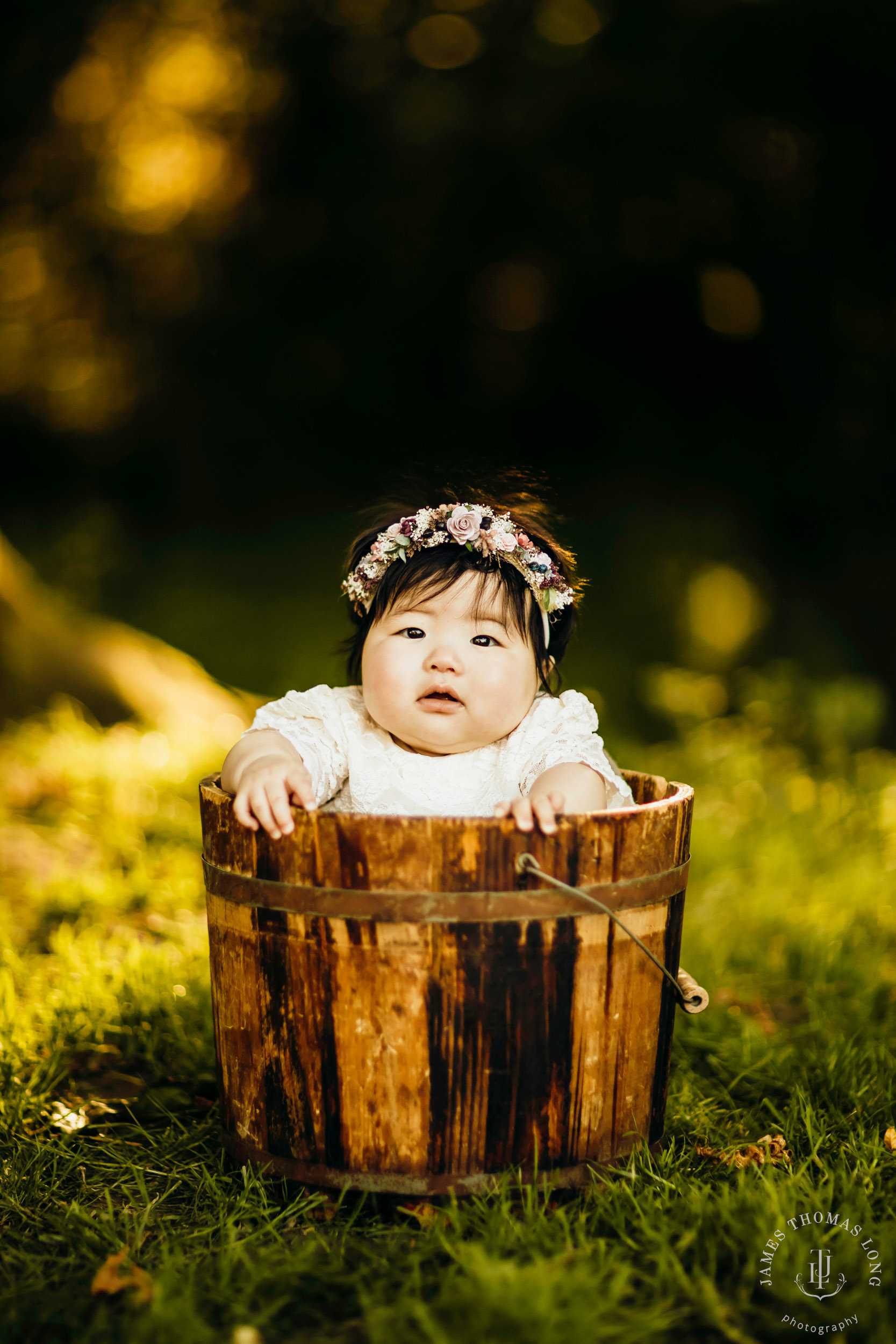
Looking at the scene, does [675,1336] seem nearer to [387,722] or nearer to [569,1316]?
[569,1316]

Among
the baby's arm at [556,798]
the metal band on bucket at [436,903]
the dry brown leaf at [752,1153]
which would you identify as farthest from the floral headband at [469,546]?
the dry brown leaf at [752,1153]

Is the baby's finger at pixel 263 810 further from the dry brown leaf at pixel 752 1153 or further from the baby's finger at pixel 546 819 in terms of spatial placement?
the dry brown leaf at pixel 752 1153

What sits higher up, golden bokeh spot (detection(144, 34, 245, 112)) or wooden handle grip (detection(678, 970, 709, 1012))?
golden bokeh spot (detection(144, 34, 245, 112))

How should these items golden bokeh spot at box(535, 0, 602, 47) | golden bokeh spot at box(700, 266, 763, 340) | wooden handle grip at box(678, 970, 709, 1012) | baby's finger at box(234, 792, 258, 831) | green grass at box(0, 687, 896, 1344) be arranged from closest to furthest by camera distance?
green grass at box(0, 687, 896, 1344), baby's finger at box(234, 792, 258, 831), wooden handle grip at box(678, 970, 709, 1012), golden bokeh spot at box(535, 0, 602, 47), golden bokeh spot at box(700, 266, 763, 340)

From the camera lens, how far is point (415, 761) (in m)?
2.34

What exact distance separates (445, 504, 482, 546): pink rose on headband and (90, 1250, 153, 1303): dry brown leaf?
147cm

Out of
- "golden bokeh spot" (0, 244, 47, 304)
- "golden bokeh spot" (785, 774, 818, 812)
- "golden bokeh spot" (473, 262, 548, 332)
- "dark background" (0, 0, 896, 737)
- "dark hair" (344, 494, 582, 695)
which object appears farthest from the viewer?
"golden bokeh spot" (0, 244, 47, 304)

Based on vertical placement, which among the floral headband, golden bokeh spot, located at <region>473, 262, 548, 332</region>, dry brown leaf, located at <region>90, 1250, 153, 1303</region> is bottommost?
dry brown leaf, located at <region>90, 1250, 153, 1303</region>

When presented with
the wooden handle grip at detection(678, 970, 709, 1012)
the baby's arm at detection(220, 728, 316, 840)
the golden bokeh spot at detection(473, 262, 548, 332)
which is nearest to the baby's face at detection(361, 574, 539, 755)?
the baby's arm at detection(220, 728, 316, 840)

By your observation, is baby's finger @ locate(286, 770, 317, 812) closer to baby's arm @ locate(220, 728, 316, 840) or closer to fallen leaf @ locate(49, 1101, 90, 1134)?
baby's arm @ locate(220, 728, 316, 840)

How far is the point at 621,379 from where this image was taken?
6988mm

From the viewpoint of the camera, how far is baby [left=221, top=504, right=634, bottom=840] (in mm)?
2201

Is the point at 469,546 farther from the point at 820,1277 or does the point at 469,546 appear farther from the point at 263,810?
the point at 820,1277

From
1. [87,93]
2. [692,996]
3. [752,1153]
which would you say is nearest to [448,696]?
[692,996]
